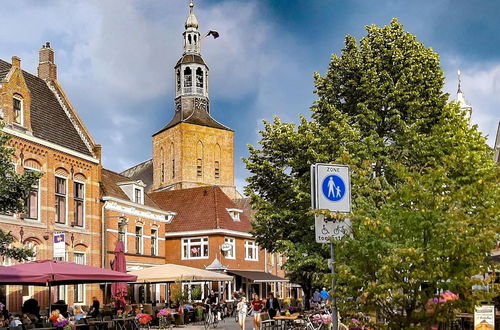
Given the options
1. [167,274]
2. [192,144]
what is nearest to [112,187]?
[167,274]

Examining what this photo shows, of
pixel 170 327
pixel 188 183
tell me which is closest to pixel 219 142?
pixel 188 183

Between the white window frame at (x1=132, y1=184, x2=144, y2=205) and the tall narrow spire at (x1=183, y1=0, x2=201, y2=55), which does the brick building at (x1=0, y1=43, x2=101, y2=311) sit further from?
the tall narrow spire at (x1=183, y1=0, x2=201, y2=55)

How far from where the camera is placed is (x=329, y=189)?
912cm

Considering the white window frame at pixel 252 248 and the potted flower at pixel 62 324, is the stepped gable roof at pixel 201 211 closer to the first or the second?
the white window frame at pixel 252 248

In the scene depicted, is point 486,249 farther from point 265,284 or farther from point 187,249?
point 265,284

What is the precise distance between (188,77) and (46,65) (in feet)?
165

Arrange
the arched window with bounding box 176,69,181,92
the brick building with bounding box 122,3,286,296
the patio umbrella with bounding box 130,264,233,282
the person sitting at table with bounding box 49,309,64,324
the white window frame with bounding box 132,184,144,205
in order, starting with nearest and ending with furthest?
the person sitting at table with bounding box 49,309,64,324 < the patio umbrella with bounding box 130,264,233,282 < the white window frame with bounding box 132,184,144,205 < the brick building with bounding box 122,3,286,296 < the arched window with bounding box 176,69,181,92

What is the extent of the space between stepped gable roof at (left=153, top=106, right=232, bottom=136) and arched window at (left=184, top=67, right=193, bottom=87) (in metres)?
3.58

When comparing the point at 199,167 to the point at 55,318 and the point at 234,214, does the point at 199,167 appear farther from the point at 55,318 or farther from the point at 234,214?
the point at 55,318

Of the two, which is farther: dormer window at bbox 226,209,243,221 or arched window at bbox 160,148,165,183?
arched window at bbox 160,148,165,183

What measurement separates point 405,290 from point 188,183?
75665 mm

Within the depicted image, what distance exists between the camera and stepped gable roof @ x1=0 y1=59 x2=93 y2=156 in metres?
31.9

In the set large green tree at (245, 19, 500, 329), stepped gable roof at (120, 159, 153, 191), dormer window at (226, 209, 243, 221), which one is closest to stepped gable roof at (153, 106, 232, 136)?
stepped gable roof at (120, 159, 153, 191)

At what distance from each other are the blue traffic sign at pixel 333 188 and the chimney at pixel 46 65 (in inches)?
1182
